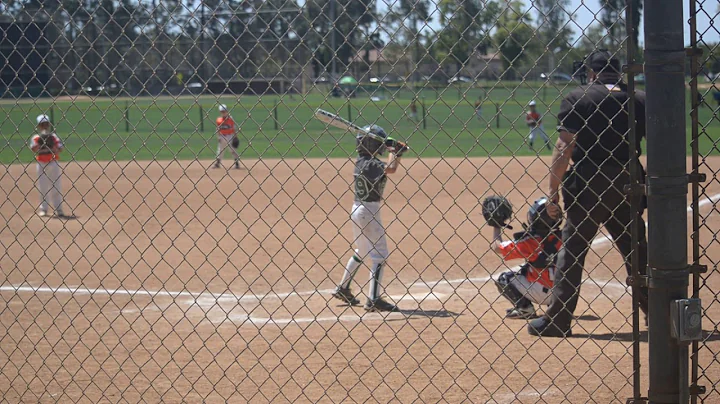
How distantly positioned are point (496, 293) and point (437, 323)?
1347mm

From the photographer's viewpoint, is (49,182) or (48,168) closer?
(48,168)

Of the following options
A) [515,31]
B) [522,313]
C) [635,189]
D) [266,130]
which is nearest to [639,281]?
[635,189]

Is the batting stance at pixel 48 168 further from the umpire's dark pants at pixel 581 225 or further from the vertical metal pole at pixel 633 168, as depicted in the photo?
the vertical metal pole at pixel 633 168

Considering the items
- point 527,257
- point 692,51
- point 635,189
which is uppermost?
point 692,51

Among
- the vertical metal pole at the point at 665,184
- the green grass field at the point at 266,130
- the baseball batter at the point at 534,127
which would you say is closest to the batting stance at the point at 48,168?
the green grass field at the point at 266,130

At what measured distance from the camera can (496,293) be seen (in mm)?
7984

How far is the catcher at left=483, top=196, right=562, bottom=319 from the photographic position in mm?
6766

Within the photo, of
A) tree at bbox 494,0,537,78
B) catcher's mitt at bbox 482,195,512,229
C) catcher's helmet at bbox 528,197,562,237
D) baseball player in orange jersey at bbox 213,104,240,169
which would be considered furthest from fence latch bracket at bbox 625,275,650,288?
baseball player in orange jersey at bbox 213,104,240,169

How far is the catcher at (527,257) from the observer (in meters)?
6.77

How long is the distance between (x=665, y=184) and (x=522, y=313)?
13.0 ft

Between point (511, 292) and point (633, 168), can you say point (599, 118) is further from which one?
point (633, 168)

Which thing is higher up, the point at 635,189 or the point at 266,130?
the point at 635,189

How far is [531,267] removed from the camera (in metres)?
6.91

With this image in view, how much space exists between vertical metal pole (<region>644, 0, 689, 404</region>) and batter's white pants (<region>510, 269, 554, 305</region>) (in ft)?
11.5
